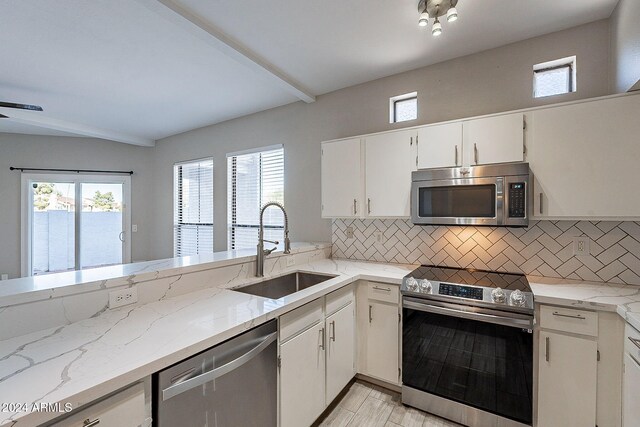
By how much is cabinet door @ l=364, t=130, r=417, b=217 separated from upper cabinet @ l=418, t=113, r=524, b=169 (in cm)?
12

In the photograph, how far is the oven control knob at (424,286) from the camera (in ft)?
6.29

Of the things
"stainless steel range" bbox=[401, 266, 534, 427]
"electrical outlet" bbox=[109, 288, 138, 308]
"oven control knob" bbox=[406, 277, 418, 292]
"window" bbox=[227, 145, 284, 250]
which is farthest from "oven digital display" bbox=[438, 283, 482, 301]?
"window" bbox=[227, 145, 284, 250]

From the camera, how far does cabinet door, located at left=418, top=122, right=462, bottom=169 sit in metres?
2.13

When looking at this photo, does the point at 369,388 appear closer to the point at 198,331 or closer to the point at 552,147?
the point at 198,331

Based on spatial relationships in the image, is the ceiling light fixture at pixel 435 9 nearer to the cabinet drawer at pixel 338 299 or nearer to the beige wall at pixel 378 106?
the beige wall at pixel 378 106

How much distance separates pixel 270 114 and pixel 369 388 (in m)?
3.22

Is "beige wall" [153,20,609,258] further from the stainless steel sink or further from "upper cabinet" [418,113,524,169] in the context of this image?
the stainless steel sink

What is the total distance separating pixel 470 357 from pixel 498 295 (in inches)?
17.7

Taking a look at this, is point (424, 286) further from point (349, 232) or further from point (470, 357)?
point (349, 232)

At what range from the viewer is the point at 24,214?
176 inches

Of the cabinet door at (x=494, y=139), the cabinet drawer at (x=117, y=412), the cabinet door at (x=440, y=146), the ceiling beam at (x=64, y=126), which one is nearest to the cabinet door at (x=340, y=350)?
the cabinet drawer at (x=117, y=412)

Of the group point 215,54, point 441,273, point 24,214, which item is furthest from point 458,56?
point 24,214

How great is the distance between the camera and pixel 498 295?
171cm

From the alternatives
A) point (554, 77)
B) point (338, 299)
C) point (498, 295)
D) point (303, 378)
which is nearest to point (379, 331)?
point (338, 299)
